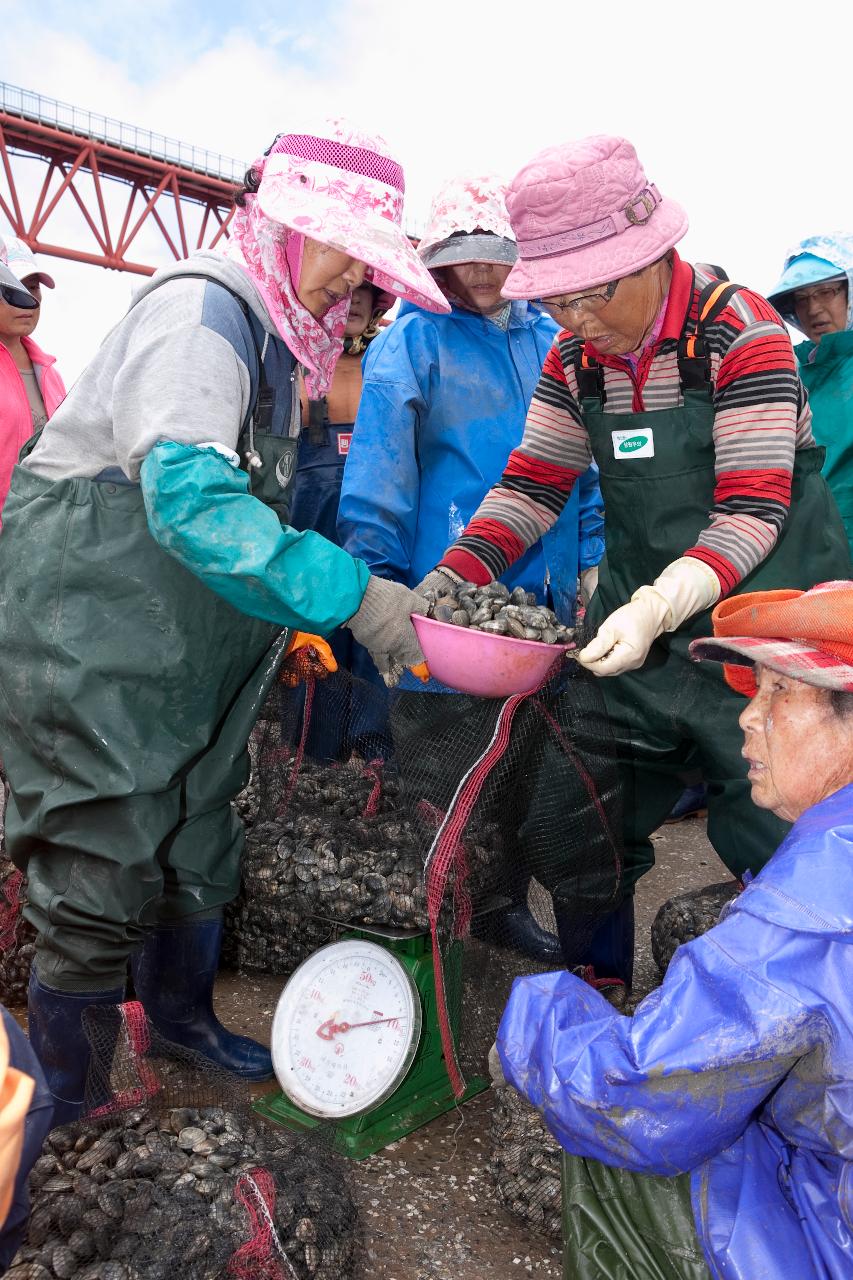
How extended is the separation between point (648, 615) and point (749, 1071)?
0.94 metres

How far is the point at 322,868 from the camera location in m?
2.67

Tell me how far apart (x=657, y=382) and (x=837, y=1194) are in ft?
5.30

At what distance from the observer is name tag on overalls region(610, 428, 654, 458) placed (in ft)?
7.48

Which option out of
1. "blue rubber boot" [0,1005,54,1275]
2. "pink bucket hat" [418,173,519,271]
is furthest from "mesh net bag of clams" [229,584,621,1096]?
"pink bucket hat" [418,173,519,271]

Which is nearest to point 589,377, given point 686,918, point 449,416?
point 449,416

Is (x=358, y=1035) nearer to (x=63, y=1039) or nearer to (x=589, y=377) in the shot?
(x=63, y=1039)

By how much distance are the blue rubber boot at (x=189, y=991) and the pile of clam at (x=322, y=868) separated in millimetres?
298

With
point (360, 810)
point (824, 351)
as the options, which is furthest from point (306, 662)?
point (824, 351)

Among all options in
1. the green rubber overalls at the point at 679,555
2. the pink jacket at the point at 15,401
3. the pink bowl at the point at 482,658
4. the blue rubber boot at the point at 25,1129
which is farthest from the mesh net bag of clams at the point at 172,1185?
the pink jacket at the point at 15,401

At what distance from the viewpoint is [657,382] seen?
2.25 m

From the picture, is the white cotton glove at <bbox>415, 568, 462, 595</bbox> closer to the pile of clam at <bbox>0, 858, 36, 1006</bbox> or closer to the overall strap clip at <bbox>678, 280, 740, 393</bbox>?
the overall strap clip at <bbox>678, 280, 740, 393</bbox>

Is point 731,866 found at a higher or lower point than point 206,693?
lower

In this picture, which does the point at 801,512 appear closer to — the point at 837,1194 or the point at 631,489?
the point at 631,489

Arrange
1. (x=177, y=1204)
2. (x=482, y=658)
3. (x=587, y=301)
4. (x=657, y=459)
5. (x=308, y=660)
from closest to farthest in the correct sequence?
1. (x=177, y=1204)
2. (x=482, y=658)
3. (x=587, y=301)
4. (x=657, y=459)
5. (x=308, y=660)
